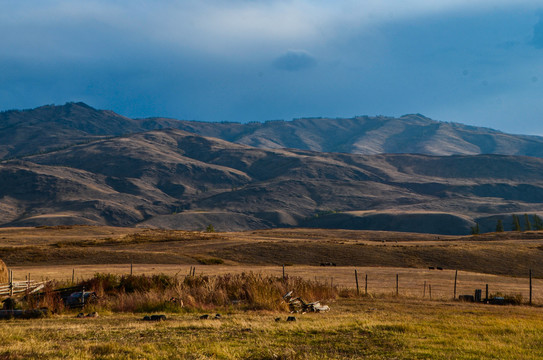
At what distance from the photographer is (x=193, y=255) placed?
226 feet

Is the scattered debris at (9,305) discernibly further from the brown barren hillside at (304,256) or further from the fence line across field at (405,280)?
the brown barren hillside at (304,256)

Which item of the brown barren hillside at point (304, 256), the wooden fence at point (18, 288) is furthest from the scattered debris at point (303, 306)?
the brown barren hillside at point (304, 256)

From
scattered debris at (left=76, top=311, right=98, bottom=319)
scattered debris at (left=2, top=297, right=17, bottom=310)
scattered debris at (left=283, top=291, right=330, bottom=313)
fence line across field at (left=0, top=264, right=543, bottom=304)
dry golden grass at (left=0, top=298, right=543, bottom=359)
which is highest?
dry golden grass at (left=0, top=298, right=543, bottom=359)

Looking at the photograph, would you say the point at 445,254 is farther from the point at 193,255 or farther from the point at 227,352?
the point at 227,352

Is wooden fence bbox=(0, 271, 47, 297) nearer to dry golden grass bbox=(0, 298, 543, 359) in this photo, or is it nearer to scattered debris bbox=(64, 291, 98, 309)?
scattered debris bbox=(64, 291, 98, 309)

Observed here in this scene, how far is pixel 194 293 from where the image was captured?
24.0 metres

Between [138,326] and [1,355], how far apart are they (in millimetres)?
5190

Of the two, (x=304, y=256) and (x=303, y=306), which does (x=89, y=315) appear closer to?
(x=303, y=306)

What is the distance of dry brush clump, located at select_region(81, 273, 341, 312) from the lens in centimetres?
2244

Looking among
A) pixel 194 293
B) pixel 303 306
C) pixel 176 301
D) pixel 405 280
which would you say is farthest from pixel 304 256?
pixel 176 301

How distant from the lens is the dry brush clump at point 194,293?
73.6 feet

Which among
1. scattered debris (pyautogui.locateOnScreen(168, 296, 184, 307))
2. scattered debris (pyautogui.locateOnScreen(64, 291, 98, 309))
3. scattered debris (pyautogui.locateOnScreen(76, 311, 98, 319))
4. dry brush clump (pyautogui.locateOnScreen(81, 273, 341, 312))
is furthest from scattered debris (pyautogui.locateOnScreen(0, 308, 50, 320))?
scattered debris (pyautogui.locateOnScreen(168, 296, 184, 307))

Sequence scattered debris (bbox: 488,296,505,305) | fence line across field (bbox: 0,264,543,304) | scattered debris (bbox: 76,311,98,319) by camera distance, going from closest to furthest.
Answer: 1. scattered debris (bbox: 76,311,98,319)
2. scattered debris (bbox: 488,296,505,305)
3. fence line across field (bbox: 0,264,543,304)

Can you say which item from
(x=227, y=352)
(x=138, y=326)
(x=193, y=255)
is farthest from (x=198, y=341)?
(x=193, y=255)
